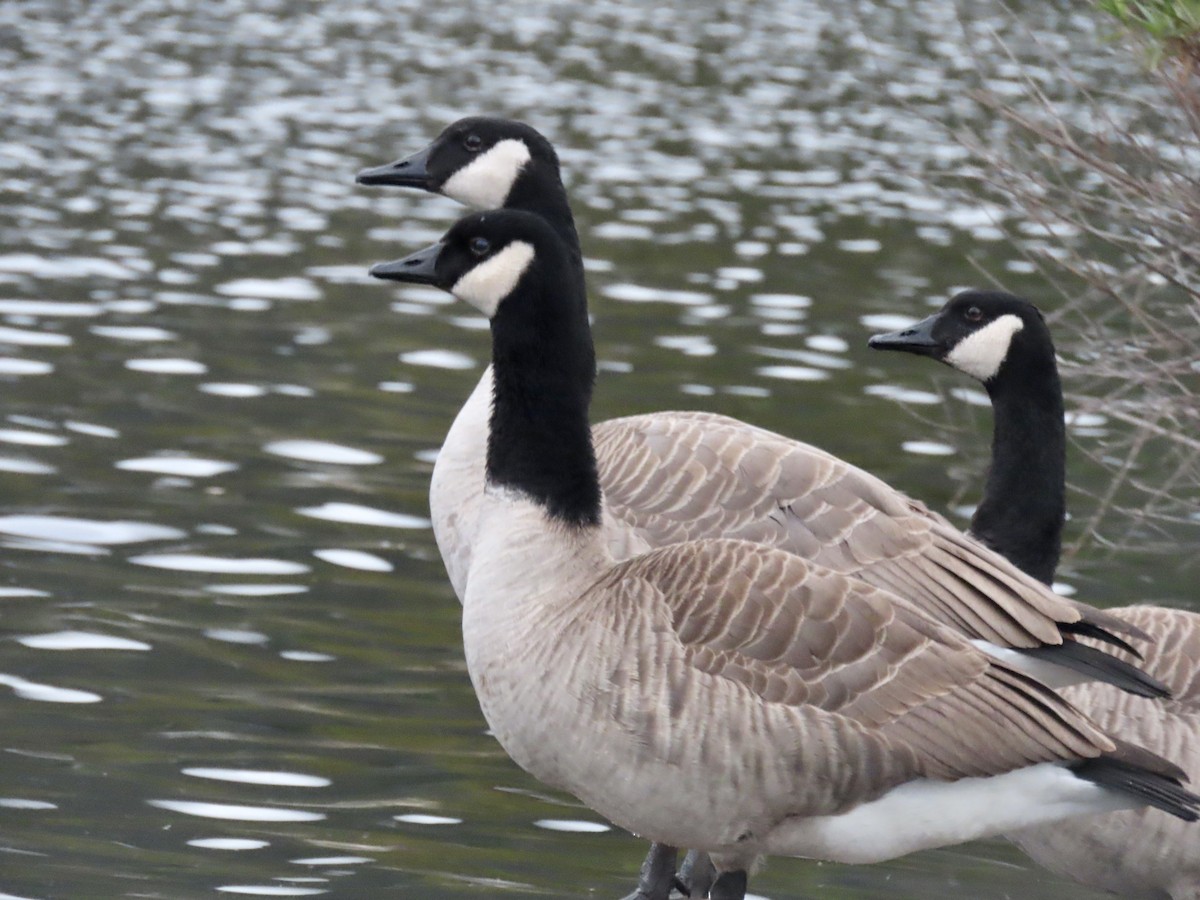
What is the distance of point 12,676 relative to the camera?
313 inches

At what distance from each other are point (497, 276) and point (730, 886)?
6.11 ft

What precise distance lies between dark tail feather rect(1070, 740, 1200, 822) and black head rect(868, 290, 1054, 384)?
223cm

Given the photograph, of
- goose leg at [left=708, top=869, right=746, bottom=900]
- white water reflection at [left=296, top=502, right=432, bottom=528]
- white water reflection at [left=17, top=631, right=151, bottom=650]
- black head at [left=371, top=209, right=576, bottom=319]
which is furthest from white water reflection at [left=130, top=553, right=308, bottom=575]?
goose leg at [left=708, top=869, right=746, bottom=900]

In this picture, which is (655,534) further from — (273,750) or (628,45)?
(628,45)

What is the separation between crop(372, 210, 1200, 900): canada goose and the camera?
5.52 metres

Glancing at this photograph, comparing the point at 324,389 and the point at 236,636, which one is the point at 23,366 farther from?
the point at 236,636

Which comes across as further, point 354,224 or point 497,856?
point 354,224

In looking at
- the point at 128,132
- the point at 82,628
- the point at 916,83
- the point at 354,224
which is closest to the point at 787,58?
the point at 916,83

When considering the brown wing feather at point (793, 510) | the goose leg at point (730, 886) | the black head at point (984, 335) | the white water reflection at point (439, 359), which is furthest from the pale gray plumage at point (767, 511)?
the white water reflection at point (439, 359)

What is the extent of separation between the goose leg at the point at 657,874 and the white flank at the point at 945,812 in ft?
2.59

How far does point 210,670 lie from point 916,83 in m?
22.9

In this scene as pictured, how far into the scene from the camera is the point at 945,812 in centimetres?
561

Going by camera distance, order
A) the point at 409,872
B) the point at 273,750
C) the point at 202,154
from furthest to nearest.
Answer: the point at 202,154 → the point at 273,750 → the point at 409,872

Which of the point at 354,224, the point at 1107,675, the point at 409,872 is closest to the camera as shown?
the point at 1107,675
